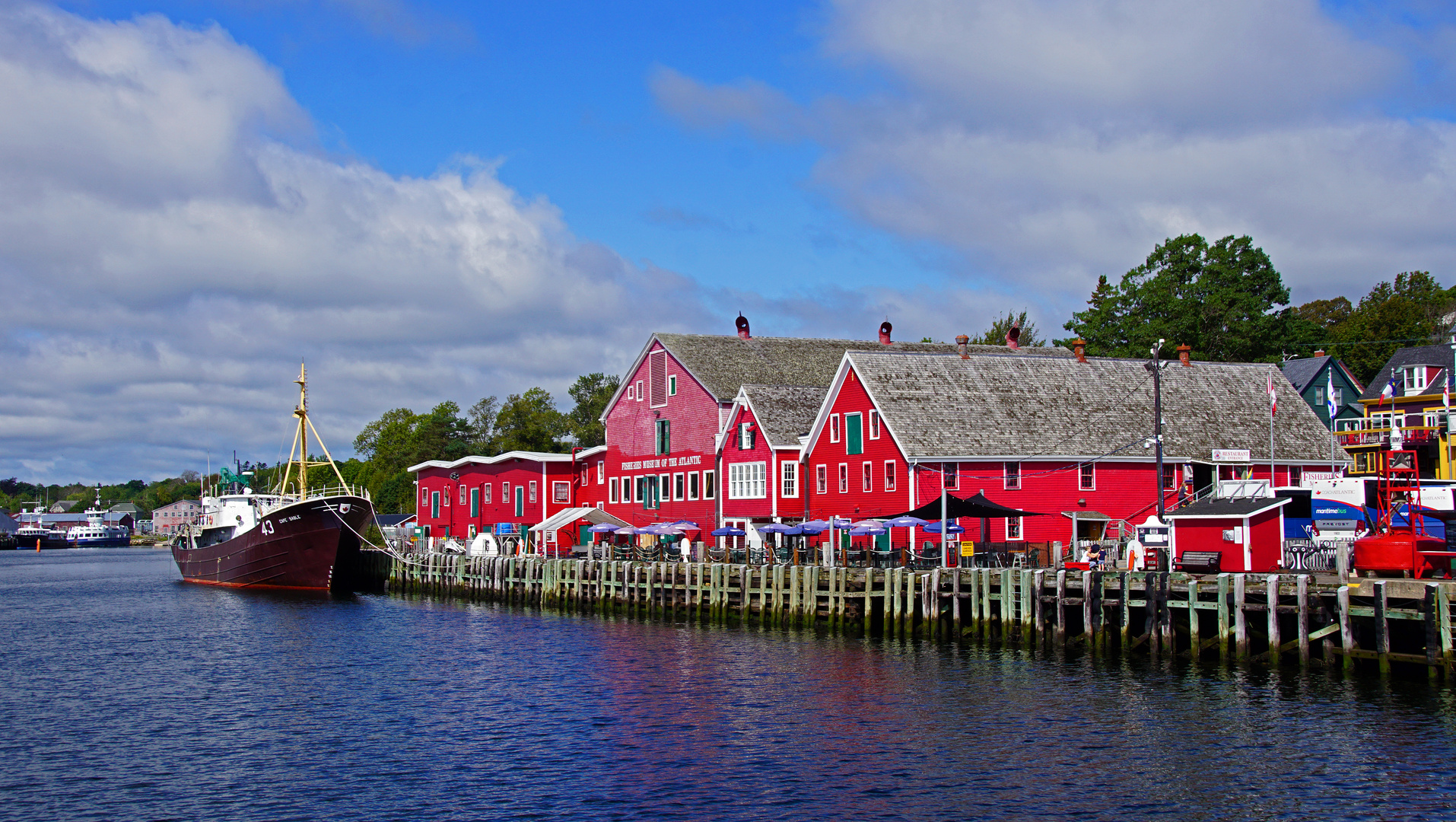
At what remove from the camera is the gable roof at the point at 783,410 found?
57062 mm

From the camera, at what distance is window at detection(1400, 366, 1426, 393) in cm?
8181

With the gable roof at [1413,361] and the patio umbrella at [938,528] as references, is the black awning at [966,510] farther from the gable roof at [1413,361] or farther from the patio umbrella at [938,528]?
the gable roof at [1413,361]

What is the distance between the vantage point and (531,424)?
4491 inches

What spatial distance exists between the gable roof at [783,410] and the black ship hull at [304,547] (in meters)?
21.9

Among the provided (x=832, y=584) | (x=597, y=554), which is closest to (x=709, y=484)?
(x=597, y=554)

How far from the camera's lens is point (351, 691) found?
32.5m

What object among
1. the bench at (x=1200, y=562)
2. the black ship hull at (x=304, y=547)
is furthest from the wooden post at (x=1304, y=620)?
the black ship hull at (x=304, y=547)

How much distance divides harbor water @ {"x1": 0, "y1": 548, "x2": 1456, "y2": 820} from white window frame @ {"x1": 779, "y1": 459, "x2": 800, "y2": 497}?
54.6 ft

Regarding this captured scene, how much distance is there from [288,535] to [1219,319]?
6026 cm

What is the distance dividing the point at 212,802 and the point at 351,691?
11.2m

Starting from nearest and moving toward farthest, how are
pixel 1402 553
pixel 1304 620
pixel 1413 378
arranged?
pixel 1304 620
pixel 1402 553
pixel 1413 378

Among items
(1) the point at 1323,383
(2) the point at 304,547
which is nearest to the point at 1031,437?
(2) the point at 304,547

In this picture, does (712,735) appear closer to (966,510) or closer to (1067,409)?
(966,510)

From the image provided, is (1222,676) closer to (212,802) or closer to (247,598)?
(212,802)
